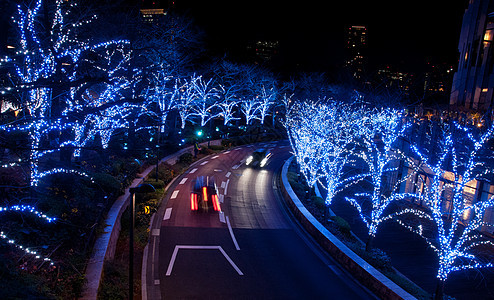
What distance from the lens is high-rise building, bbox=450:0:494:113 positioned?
2923 cm

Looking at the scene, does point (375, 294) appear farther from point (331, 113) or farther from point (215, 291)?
point (331, 113)

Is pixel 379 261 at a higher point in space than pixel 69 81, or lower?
lower

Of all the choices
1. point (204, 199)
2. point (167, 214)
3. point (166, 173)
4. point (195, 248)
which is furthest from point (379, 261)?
point (166, 173)

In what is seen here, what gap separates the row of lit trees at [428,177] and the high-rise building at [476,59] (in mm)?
11253

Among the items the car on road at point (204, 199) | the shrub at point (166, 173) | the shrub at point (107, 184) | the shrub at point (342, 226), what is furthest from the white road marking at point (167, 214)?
the shrub at point (342, 226)

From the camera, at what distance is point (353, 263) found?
37.2 ft

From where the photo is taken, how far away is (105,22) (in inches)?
581

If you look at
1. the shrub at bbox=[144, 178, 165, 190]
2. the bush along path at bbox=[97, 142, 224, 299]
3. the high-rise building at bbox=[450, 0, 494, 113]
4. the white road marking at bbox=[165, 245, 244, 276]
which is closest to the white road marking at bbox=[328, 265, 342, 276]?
the white road marking at bbox=[165, 245, 244, 276]

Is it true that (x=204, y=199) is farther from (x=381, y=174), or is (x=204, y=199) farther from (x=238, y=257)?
(x=381, y=174)

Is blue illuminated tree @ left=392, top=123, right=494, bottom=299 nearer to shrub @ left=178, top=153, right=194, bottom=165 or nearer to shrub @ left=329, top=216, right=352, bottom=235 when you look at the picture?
shrub @ left=329, top=216, right=352, bottom=235

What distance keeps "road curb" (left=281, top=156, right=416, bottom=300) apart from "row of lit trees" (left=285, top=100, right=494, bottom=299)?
176cm

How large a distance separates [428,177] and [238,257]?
865 cm

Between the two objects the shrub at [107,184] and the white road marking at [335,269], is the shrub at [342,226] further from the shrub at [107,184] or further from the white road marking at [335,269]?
the shrub at [107,184]

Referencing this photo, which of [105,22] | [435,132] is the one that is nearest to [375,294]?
[435,132]
